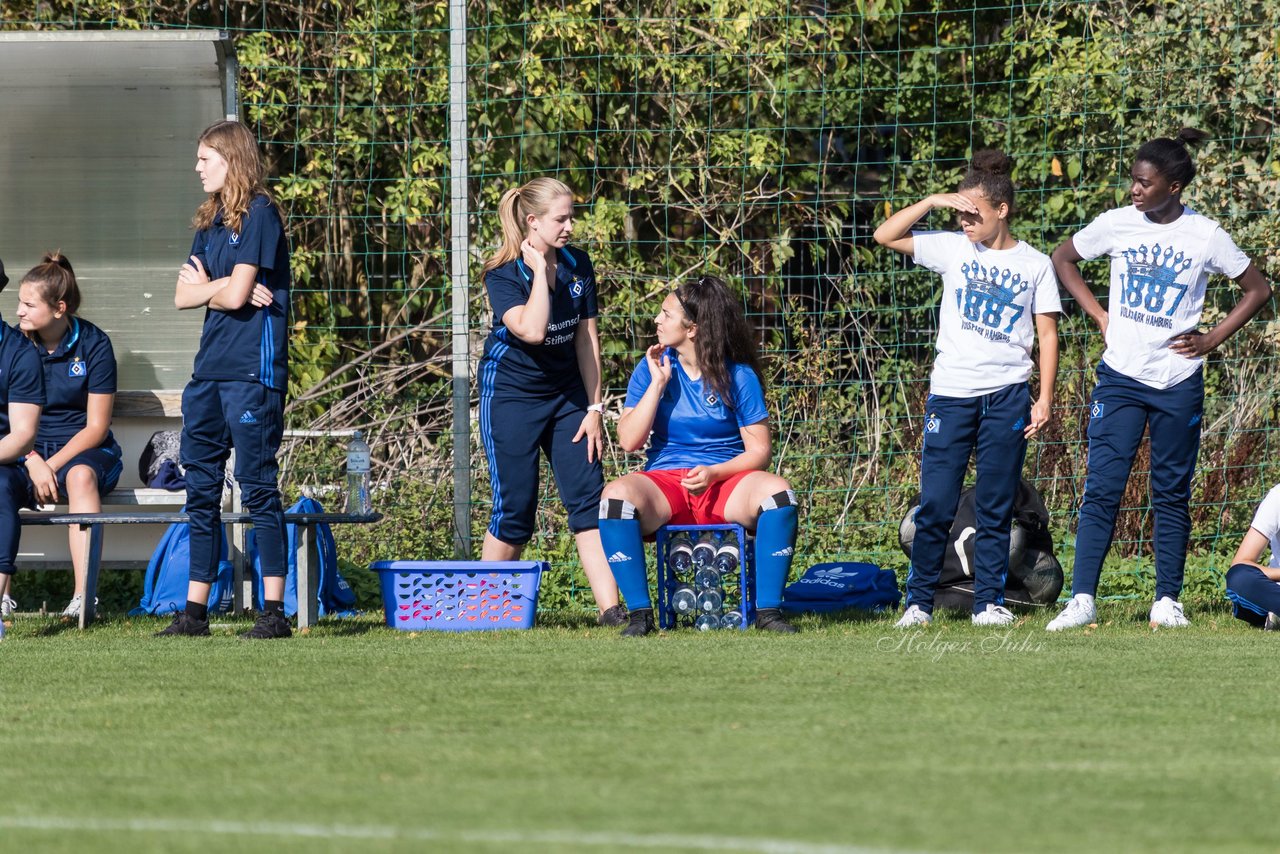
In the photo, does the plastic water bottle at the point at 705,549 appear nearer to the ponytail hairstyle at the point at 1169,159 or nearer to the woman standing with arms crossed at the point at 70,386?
the ponytail hairstyle at the point at 1169,159

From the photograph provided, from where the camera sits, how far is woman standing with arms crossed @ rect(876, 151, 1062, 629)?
237 inches

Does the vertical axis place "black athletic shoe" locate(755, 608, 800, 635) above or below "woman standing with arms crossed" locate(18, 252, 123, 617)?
below

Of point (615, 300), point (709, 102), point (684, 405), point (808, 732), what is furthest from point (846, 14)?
point (808, 732)

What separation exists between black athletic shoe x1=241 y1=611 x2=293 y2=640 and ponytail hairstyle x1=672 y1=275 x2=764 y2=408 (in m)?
1.70

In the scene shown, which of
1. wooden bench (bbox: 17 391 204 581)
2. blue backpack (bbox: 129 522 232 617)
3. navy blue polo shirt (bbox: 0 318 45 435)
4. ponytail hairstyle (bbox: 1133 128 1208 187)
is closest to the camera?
ponytail hairstyle (bbox: 1133 128 1208 187)

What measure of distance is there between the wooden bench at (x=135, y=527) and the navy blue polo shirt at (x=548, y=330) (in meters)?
0.83

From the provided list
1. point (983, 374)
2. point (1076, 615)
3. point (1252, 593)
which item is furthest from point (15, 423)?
point (1252, 593)

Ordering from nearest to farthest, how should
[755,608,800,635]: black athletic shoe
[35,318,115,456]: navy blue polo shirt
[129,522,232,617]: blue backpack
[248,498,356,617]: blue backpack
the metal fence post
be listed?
[755,608,800,635]: black athletic shoe
[35,318,115,456]: navy blue polo shirt
[248,498,356,617]: blue backpack
[129,522,232,617]: blue backpack
the metal fence post

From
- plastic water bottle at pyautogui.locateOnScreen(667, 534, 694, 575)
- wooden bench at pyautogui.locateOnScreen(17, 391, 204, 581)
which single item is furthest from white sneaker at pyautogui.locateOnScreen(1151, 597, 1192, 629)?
wooden bench at pyautogui.locateOnScreen(17, 391, 204, 581)

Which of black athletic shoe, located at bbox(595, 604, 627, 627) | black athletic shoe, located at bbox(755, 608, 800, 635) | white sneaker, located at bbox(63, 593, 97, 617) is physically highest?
black athletic shoe, located at bbox(755, 608, 800, 635)

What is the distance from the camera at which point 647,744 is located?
3537mm

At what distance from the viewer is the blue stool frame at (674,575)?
5.80 meters

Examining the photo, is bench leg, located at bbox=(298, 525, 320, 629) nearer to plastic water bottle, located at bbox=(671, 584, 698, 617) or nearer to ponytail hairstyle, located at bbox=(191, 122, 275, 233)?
ponytail hairstyle, located at bbox=(191, 122, 275, 233)

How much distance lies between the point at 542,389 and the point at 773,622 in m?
1.18
